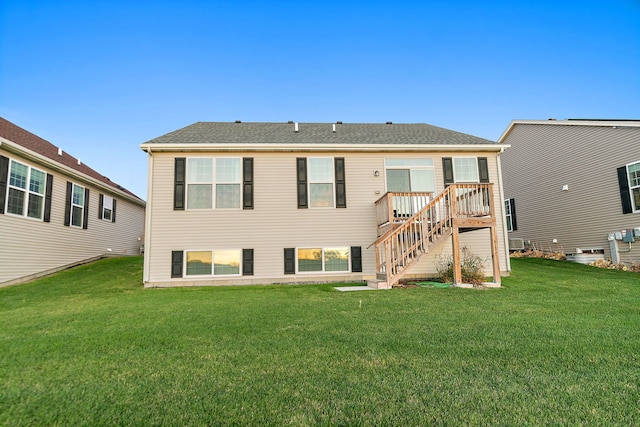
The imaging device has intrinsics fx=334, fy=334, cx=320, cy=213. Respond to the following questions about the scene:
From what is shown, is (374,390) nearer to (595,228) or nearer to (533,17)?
(595,228)

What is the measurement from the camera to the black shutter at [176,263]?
32.2ft

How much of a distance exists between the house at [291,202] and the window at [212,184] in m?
0.03

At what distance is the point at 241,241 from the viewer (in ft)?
33.2

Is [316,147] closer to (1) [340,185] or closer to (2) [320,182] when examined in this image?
(2) [320,182]

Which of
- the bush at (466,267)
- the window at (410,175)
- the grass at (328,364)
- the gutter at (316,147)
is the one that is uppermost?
the gutter at (316,147)

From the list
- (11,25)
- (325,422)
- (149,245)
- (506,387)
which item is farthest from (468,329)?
(11,25)

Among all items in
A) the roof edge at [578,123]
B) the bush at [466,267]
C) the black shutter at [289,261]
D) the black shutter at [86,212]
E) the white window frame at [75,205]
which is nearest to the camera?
the bush at [466,267]

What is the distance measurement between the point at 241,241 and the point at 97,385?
7665 mm

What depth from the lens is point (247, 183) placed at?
10328mm

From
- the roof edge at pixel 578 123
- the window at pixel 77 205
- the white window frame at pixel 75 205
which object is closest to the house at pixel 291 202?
the white window frame at pixel 75 205

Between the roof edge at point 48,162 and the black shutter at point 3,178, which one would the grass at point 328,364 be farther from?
the roof edge at point 48,162

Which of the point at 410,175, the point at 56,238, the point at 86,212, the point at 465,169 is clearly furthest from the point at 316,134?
the point at 56,238

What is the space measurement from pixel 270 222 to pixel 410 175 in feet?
15.4

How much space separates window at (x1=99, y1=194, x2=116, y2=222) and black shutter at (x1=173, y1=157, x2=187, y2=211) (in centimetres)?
613
